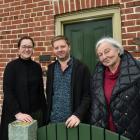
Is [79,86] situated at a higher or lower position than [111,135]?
higher

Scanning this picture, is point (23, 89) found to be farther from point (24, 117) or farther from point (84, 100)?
point (84, 100)

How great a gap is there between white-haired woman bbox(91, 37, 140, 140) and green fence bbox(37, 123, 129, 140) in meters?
0.29

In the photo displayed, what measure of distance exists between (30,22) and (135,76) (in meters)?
2.78

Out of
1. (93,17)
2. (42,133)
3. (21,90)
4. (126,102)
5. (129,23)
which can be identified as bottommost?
(42,133)

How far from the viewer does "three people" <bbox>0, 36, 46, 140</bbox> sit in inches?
134

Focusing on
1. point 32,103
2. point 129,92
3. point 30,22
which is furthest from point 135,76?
point 30,22

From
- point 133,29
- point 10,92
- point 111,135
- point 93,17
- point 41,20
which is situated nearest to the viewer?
point 111,135

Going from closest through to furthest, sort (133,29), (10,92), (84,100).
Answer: (84,100), (10,92), (133,29)

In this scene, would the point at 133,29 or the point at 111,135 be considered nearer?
the point at 111,135

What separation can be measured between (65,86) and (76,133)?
664mm

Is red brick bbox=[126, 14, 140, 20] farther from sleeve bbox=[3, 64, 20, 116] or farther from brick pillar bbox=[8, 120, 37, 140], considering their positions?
brick pillar bbox=[8, 120, 37, 140]

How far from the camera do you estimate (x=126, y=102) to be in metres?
2.71

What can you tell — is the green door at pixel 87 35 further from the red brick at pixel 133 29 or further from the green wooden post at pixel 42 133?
the green wooden post at pixel 42 133

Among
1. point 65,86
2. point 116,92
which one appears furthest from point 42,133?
point 116,92
